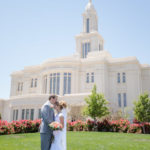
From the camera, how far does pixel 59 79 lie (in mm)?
28969

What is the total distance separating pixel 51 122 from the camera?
16.0ft

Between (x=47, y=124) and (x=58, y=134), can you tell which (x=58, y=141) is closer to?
(x=58, y=134)

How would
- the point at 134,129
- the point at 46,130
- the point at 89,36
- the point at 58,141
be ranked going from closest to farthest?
the point at 46,130 → the point at 58,141 → the point at 134,129 → the point at 89,36

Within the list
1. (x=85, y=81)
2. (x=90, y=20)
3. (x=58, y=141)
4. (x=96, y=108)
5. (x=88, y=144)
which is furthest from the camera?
(x=90, y=20)

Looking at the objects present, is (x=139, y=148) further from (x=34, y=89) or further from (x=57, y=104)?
(x=34, y=89)

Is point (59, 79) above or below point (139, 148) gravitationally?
above

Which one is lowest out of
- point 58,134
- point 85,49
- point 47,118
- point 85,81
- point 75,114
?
point 58,134

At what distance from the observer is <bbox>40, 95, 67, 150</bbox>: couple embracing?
15.9 feet

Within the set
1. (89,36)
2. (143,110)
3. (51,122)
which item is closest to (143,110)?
(143,110)

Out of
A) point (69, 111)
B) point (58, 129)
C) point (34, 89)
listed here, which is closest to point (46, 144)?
point (58, 129)

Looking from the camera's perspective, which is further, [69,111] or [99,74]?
[99,74]

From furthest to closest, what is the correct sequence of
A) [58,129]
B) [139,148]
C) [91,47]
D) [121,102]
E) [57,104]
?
[91,47] → [121,102] → [139,148] → [57,104] → [58,129]

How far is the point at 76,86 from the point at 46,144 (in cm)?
2411

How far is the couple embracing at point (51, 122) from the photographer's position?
4848mm
